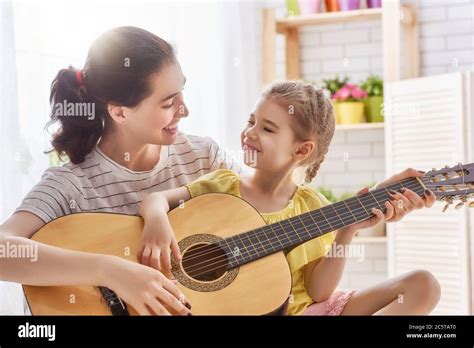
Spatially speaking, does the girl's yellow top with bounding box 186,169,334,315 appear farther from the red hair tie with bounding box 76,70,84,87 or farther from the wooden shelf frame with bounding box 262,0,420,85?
the wooden shelf frame with bounding box 262,0,420,85

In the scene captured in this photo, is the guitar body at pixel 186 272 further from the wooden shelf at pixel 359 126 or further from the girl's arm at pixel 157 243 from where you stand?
the wooden shelf at pixel 359 126

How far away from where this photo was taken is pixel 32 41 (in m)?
1.78

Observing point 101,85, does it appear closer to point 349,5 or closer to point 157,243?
point 157,243

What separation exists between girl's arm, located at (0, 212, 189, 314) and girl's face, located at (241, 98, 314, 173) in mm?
363

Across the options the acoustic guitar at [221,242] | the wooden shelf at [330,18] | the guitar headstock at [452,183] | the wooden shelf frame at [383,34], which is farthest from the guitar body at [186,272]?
the wooden shelf at [330,18]

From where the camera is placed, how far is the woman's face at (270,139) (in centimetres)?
159

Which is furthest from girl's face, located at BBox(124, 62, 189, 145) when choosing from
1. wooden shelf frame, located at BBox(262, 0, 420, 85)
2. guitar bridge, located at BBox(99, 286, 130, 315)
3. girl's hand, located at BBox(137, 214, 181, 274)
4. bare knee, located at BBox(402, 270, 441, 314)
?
wooden shelf frame, located at BBox(262, 0, 420, 85)

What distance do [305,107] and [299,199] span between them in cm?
21

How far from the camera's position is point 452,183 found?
1567mm

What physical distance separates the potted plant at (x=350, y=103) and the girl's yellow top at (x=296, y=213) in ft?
3.69

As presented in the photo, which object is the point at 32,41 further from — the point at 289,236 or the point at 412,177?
the point at 412,177

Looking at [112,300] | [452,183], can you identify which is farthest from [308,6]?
[112,300]

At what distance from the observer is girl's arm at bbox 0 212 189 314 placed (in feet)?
4.66
